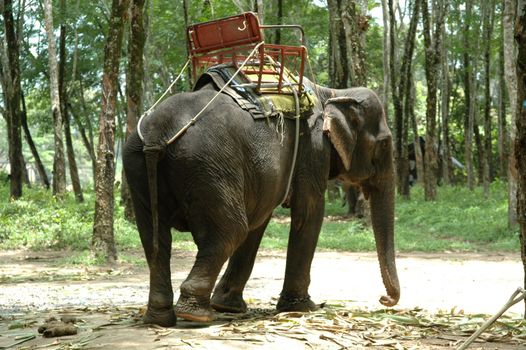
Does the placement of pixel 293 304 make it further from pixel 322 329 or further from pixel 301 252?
pixel 322 329

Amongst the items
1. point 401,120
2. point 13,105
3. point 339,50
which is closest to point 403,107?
point 401,120

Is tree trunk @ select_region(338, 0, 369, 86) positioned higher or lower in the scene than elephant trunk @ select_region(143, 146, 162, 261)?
higher

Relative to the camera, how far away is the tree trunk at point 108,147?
12.9m

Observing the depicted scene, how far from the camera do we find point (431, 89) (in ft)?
78.8

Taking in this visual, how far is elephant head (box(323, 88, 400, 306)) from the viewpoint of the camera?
8.12 meters

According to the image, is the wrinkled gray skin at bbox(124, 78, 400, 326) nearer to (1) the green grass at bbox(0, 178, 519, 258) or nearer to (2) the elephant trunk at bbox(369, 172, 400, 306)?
(2) the elephant trunk at bbox(369, 172, 400, 306)

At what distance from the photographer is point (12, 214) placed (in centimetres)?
1966

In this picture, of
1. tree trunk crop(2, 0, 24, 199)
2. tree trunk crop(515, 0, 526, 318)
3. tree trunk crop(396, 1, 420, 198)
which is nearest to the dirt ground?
tree trunk crop(515, 0, 526, 318)

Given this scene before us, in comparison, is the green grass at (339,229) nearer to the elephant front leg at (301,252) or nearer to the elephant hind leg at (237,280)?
the elephant hind leg at (237,280)

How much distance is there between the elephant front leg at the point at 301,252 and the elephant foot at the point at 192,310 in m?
1.26

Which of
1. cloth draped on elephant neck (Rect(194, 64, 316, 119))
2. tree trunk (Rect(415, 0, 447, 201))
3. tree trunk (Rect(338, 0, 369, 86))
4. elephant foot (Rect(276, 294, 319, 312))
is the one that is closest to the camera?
cloth draped on elephant neck (Rect(194, 64, 316, 119))

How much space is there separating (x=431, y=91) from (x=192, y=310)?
18.6m

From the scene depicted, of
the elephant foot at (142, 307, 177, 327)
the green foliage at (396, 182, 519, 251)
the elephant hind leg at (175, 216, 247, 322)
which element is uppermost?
the elephant hind leg at (175, 216, 247, 322)

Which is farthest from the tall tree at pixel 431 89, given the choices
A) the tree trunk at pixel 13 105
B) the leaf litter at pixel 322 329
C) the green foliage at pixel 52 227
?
the leaf litter at pixel 322 329
